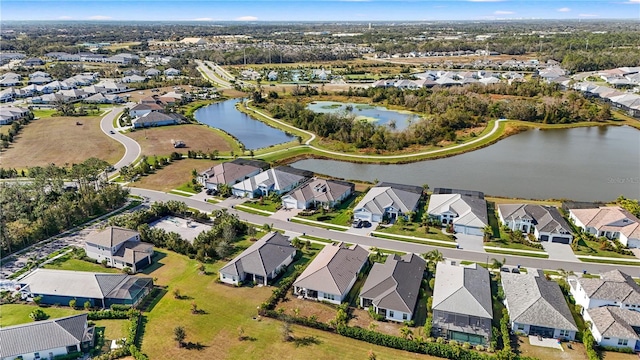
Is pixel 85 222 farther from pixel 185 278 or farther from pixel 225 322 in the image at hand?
pixel 225 322

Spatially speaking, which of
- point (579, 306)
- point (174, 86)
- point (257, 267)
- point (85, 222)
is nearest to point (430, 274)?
point (579, 306)

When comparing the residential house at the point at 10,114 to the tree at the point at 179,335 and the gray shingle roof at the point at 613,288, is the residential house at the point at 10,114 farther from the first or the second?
the gray shingle roof at the point at 613,288

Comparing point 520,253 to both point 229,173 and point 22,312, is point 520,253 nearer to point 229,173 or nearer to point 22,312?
point 229,173

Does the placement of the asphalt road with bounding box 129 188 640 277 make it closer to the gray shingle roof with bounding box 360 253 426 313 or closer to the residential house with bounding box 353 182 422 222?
the residential house with bounding box 353 182 422 222

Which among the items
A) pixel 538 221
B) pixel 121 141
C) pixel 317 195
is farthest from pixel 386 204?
pixel 121 141

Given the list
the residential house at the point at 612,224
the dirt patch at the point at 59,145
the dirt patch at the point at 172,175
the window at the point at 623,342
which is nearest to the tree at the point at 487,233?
the residential house at the point at 612,224

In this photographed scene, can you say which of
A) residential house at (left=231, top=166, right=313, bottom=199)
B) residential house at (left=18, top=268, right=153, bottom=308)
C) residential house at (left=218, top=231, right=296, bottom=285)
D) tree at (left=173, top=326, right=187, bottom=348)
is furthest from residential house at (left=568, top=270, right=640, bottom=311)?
residential house at (left=18, top=268, right=153, bottom=308)
